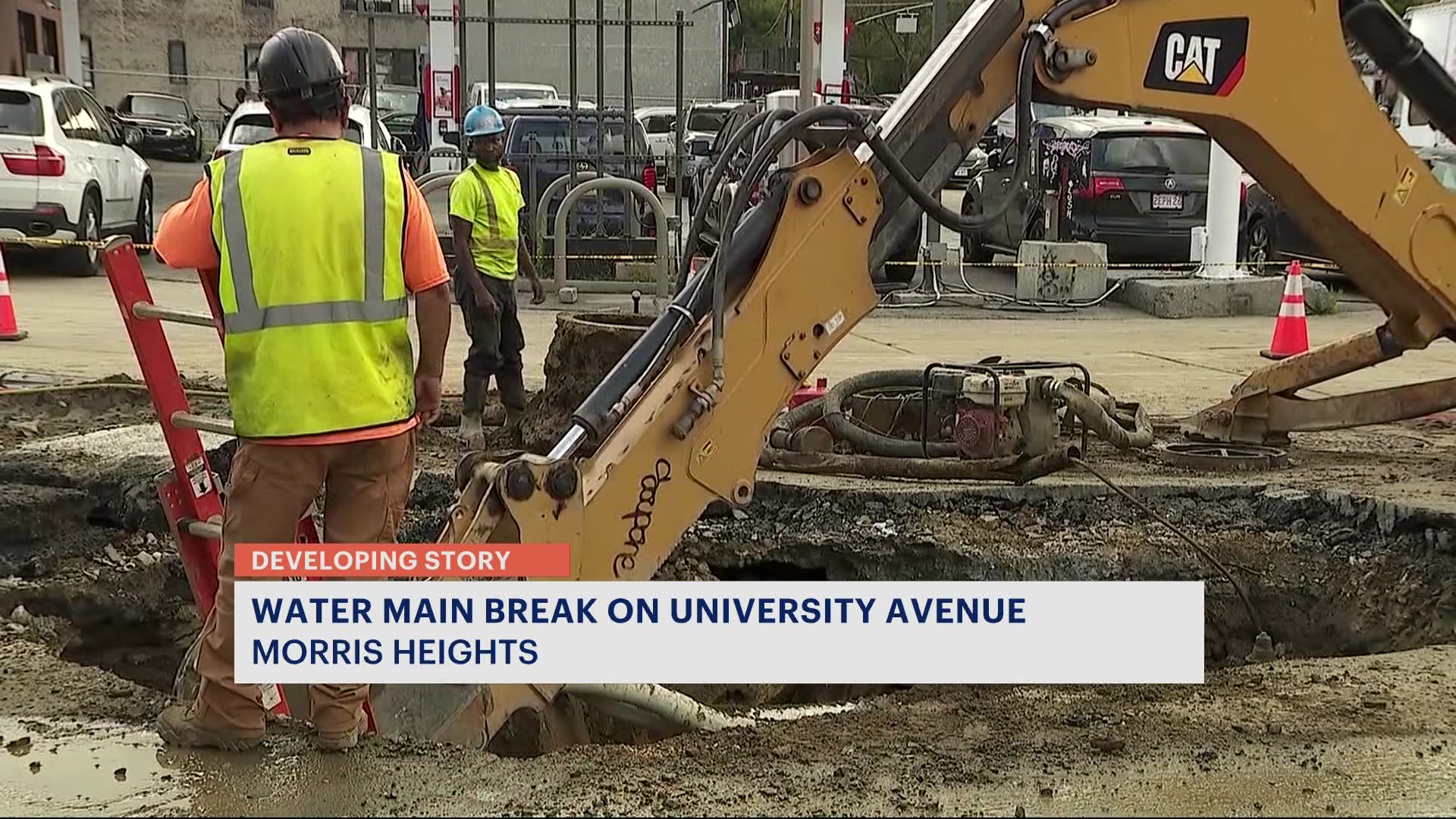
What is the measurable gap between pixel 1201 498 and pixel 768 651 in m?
3.89

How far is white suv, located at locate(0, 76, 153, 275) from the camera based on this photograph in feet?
46.8

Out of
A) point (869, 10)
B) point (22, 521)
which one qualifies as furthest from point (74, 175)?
point (869, 10)

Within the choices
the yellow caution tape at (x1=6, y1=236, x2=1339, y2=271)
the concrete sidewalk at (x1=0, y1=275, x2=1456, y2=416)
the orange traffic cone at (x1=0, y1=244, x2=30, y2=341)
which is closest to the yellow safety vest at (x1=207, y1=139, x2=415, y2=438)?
the concrete sidewalk at (x1=0, y1=275, x2=1456, y2=416)

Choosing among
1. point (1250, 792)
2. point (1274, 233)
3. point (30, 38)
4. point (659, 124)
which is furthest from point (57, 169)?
point (30, 38)

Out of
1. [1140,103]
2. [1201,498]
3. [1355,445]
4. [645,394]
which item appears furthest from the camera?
[1355,445]

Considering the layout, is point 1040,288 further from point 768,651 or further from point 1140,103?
point 768,651

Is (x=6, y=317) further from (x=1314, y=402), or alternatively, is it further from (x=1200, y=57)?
(x=1200, y=57)

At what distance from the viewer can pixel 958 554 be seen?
6770mm

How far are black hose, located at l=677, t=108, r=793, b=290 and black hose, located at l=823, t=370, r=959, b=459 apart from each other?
3.07m

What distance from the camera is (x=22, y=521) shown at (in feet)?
22.1

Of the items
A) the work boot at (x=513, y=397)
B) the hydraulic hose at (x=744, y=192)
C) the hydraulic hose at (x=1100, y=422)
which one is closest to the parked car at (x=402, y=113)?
the work boot at (x=513, y=397)

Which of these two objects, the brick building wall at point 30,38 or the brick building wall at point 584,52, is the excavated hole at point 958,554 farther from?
the brick building wall at point 30,38

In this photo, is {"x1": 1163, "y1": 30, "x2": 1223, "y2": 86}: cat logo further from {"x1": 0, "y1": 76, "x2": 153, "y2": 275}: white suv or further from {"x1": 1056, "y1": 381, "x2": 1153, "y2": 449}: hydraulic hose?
{"x1": 0, "y1": 76, "x2": 153, "y2": 275}: white suv

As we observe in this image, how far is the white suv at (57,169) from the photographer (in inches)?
562
